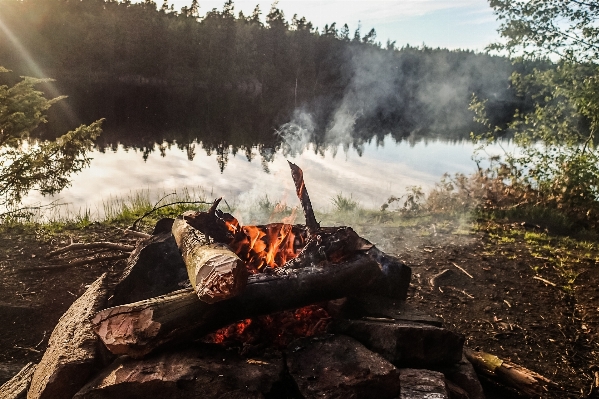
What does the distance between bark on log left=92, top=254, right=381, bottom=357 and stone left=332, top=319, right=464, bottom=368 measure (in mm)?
393

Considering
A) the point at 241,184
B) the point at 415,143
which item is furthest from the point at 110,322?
the point at 415,143

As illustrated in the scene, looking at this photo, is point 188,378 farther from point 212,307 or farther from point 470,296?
point 470,296

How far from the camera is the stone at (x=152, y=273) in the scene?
436 cm

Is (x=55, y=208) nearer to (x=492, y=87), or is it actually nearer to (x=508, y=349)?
(x=508, y=349)

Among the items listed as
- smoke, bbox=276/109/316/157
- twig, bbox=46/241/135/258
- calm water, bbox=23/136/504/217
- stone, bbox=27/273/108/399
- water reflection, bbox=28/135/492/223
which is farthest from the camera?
smoke, bbox=276/109/316/157

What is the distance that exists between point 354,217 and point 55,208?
7.53m

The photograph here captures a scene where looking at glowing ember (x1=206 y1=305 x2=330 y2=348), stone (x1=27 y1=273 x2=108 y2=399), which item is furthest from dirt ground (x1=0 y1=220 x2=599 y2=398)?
glowing ember (x1=206 y1=305 x2=330 y2=348)

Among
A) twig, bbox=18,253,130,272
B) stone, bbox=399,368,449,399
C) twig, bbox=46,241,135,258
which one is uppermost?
stone, bbox=399,368,449,399

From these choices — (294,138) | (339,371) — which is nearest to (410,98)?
(294,138)

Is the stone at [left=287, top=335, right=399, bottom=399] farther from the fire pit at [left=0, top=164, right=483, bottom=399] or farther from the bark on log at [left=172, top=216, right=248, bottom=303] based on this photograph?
the bark on log at [left=172, top=216, right=248, bottom=303]

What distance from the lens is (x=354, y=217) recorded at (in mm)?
10016

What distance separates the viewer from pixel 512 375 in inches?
156

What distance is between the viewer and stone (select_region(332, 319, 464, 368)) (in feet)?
11.3

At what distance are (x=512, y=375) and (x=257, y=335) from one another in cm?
249
